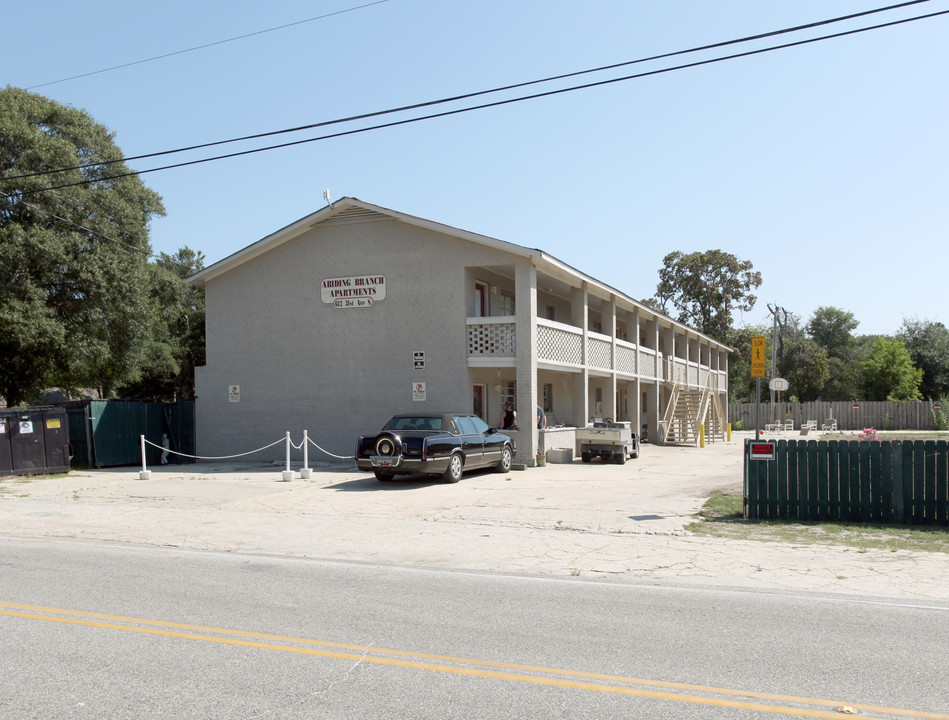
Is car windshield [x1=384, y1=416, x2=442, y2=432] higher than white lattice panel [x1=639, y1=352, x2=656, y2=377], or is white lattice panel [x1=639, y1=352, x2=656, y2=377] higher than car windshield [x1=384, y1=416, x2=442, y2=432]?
white lattice panel [x1=639, y1=352, x2=656, y2=377]

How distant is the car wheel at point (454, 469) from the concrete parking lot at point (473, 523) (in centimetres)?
35

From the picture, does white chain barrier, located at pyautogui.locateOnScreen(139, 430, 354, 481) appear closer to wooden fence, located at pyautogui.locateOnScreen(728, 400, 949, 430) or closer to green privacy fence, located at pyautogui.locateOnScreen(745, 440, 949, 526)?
green privacy fence, located at pyautogui.locateOnScreen(745, 440, 949, 526)

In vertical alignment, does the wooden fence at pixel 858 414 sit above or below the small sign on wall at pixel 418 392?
below

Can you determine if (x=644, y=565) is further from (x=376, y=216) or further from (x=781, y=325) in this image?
(x=781, y=325)

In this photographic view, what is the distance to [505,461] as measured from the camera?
2123cm

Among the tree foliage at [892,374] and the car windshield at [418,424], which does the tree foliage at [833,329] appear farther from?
the car windshield at [418,424]

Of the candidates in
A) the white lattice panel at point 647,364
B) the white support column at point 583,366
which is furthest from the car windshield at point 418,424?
the white lattice panel at point 647,364

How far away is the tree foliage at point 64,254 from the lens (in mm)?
24812

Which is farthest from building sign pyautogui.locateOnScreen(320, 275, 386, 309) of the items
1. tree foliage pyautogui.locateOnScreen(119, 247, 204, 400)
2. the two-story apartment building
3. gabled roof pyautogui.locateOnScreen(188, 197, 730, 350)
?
tree foliage pyautogui.locateOnScreen(119, 247, 204, 400)

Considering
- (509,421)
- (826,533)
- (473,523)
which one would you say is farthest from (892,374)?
(473,523)

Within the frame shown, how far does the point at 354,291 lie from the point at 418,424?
717cm

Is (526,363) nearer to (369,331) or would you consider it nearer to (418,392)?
(418,392)

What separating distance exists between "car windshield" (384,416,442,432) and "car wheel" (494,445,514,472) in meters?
2.91

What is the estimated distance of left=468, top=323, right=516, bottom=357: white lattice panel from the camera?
23.0 metres
